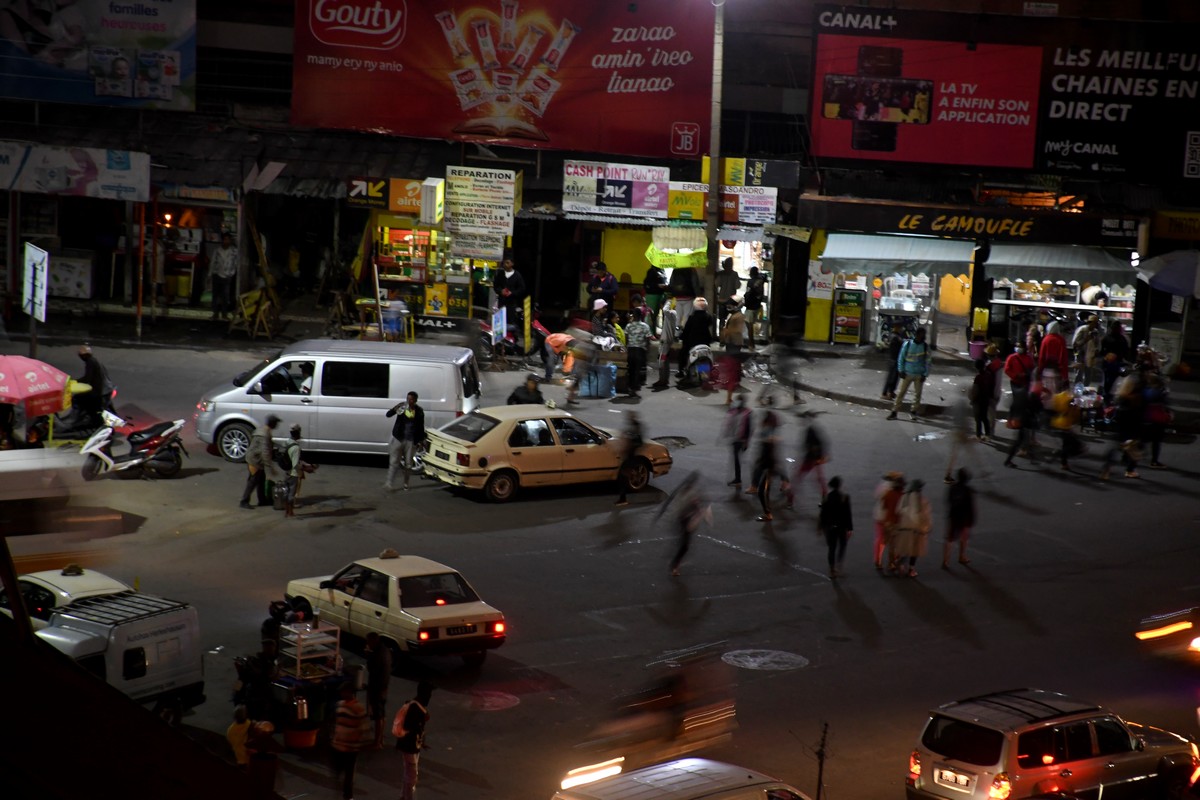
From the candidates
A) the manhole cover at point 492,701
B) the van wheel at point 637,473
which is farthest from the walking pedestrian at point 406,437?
the manhole cover at point 492,701

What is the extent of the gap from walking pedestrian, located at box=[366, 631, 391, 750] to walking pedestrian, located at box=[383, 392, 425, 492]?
321 inches

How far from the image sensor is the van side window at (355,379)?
69.5ft

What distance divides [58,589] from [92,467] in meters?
7.45

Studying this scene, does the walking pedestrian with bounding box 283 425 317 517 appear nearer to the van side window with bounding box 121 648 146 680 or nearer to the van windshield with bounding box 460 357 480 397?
the van windshield with bounding box 460 357 480 397

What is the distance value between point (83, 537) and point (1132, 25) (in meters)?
31.7

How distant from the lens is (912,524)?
56.7 feet

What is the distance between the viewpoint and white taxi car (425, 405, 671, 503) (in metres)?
19.8

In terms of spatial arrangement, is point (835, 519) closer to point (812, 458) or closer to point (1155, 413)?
point (812, 458)

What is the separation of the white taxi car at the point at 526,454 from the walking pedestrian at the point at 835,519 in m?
4.16

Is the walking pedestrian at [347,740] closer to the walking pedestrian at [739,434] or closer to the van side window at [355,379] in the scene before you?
the van side window at [355,379]

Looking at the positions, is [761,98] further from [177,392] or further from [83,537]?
[83,537]

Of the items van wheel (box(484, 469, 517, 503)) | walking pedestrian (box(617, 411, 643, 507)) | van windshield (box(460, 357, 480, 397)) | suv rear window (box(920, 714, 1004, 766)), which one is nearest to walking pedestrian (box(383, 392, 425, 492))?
van wheel (box(484, 469, 517, 503))

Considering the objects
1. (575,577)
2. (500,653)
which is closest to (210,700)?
(500,653)

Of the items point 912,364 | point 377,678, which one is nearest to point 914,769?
point 377,678
